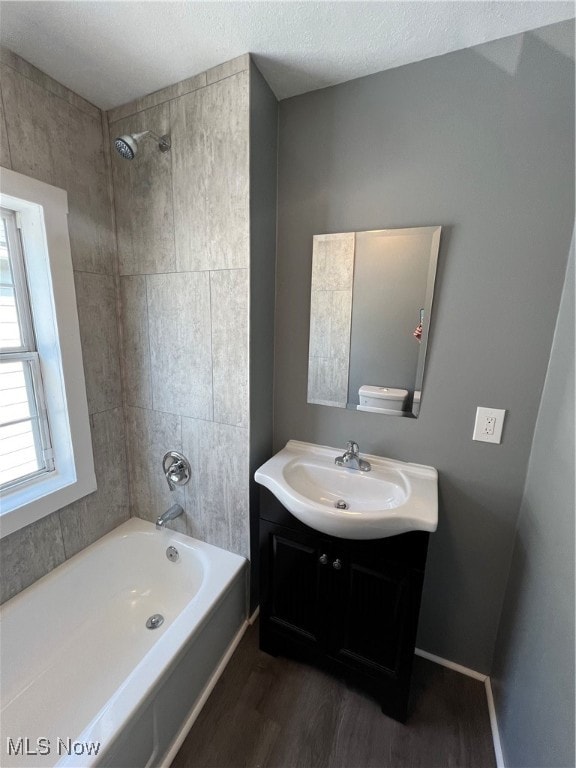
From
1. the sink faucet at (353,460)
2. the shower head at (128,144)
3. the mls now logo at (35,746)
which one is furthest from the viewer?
the sink faucet at (353,460)

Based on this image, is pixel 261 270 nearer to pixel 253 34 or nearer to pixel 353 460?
pixel 253 34

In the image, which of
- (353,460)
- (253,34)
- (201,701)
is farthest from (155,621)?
(253,34)

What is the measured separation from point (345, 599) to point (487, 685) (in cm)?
82

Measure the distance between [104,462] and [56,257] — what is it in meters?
1.00

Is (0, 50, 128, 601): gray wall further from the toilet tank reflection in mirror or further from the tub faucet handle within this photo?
the toilet tank reflection in mirror

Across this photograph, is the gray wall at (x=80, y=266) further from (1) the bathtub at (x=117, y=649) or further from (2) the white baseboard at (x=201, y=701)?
(2) the white baseboard at (x=201, y=701)

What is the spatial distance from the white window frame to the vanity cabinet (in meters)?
0.93

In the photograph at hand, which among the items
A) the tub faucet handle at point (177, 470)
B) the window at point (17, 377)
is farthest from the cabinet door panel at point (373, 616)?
the window at point (17, 377)

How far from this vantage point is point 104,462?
1.62 metres

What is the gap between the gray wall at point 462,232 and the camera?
1.05m

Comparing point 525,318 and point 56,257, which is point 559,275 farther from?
point 56,257

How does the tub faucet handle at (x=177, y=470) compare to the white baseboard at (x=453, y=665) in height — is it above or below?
above

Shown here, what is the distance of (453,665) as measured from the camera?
1.44m

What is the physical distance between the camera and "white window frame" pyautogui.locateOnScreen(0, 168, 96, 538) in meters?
1.23
